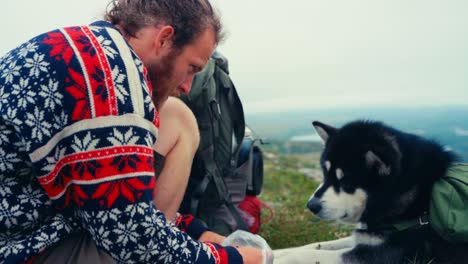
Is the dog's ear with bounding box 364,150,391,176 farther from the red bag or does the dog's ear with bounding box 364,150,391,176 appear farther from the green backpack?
the red bag

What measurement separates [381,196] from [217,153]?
1452 millimetres

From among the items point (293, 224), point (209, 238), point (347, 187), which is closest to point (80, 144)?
point (209, 238)

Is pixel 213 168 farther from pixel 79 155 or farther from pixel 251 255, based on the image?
pixel 79 155

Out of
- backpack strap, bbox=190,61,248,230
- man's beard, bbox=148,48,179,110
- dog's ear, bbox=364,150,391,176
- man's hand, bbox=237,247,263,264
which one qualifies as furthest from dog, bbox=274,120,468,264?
man's beard, bbox=148,48,179,110

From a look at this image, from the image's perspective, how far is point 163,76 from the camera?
231cm

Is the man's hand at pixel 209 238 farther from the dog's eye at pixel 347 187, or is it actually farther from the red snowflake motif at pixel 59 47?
the red snowflake motif at pixel 59 47

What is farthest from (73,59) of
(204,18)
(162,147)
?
(162,147)

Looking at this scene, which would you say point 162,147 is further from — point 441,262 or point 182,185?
point 441,262

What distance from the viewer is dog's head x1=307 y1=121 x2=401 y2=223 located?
3.45m

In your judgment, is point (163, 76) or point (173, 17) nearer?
point (173, 17)

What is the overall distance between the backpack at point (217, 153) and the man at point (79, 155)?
6.32ft

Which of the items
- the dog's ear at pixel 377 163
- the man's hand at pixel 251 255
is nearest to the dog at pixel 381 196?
the dog's ear at pixel 377 163

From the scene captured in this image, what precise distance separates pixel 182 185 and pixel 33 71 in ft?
4.63

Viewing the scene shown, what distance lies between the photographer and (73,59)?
1.82m
